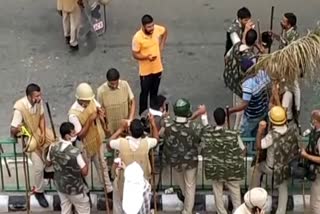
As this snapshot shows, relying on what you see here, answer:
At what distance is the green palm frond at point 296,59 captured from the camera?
12367 mm

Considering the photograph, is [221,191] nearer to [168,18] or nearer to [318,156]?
[318,156]

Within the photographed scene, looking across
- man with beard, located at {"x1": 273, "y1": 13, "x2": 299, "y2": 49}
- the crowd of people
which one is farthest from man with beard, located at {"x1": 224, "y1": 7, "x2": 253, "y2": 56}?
man with beard, located at {"x1": 273, "y1": 13, "x2": 299, "y2": 49}

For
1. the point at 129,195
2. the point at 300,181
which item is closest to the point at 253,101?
the point at 300,181

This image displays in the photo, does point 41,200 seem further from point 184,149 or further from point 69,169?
point 184,149

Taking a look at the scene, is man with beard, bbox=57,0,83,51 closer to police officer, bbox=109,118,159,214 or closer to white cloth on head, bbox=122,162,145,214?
police officer, bbox=109,118,159,214

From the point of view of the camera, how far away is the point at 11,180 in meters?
13.7

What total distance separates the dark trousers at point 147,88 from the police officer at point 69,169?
238 centimetres

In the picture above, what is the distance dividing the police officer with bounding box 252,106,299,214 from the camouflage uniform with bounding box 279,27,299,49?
1376 mm

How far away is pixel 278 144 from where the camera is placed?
1245cm

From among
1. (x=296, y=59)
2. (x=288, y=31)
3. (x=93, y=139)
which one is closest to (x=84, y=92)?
(x=93, y=139)

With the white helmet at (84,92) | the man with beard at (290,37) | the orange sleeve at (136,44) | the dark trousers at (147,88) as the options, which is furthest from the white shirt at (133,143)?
the dark trousers at (147,88)

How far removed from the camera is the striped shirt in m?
13.4

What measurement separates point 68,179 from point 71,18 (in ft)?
14.5

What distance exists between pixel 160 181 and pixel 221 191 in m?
0.88
